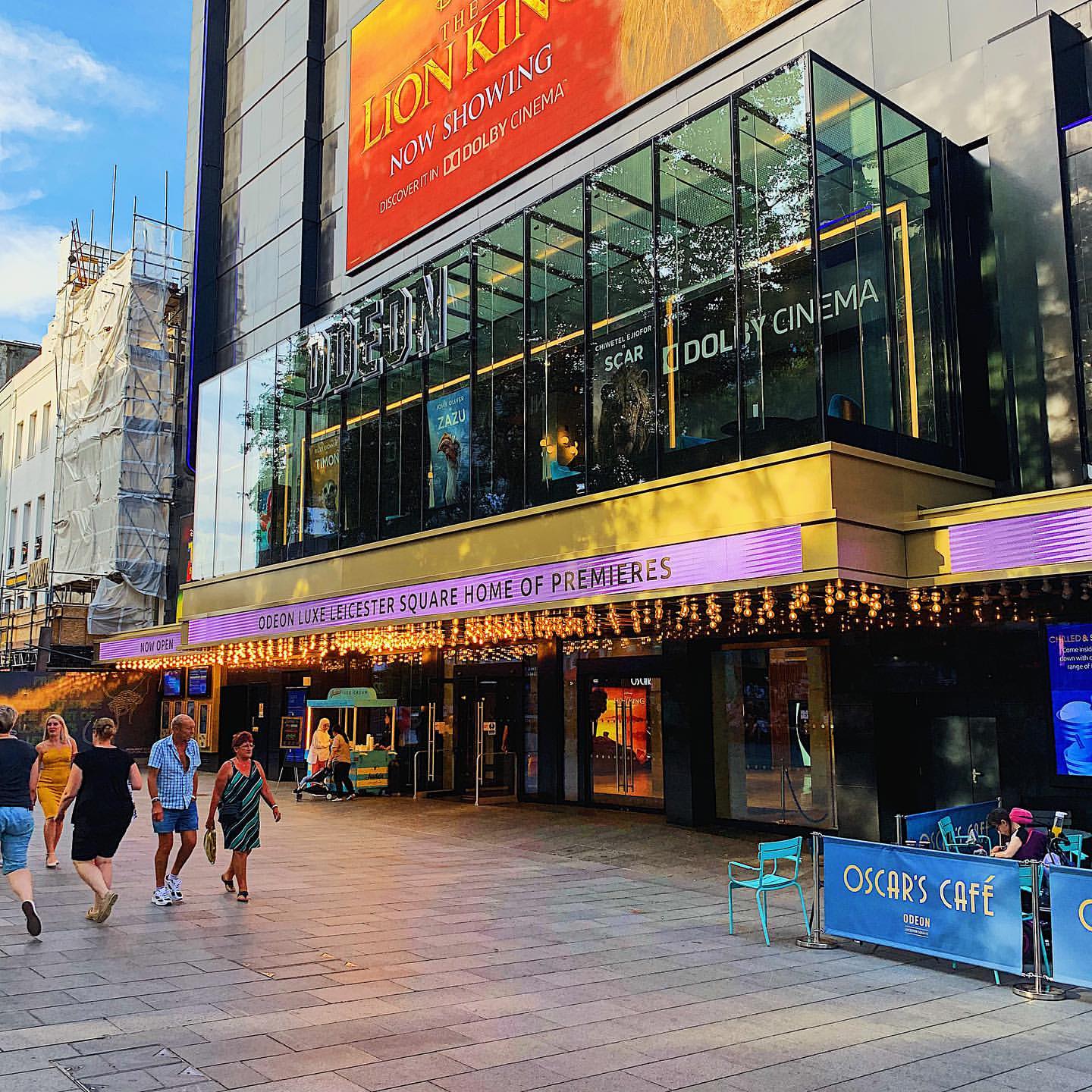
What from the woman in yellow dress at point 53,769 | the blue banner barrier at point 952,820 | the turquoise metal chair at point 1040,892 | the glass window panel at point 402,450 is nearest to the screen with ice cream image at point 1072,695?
the blue banner barrier at point 952,820

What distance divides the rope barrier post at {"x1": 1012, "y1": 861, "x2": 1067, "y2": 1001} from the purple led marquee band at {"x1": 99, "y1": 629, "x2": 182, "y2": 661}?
21.3m

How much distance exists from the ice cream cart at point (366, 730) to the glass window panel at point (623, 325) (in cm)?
1005

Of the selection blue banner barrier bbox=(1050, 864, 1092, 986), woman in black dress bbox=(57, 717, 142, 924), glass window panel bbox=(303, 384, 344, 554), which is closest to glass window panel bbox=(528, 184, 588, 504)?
glass window panel bbox=(303, 384, 344, 554)

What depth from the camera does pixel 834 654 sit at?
15367mm

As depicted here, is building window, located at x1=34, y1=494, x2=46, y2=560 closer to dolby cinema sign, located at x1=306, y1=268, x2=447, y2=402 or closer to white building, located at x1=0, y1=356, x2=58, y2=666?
white building, located at x1=0, y1=356, x2=58, y2=666

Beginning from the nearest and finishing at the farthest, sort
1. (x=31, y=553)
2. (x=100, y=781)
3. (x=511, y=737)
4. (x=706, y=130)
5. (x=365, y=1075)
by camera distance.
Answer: (x=365, y=1075) < (x=100, y=781) < (x=706, y=130) < (x=511, y=737) < (x=31, y=553)

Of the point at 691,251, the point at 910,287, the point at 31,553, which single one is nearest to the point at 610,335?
the point at 691,251

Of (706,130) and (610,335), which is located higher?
(706,130)

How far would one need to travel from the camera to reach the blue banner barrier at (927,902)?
7961mm

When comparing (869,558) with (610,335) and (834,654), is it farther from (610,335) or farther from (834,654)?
(610,335)

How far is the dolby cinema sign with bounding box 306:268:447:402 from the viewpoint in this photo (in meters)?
19.5

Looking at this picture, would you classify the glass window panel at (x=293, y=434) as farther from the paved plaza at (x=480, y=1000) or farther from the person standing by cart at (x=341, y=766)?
the paved plaza at (x=480, y=1000)

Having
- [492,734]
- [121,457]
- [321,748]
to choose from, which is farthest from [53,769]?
[121,457]

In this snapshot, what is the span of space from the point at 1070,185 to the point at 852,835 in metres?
9.02
